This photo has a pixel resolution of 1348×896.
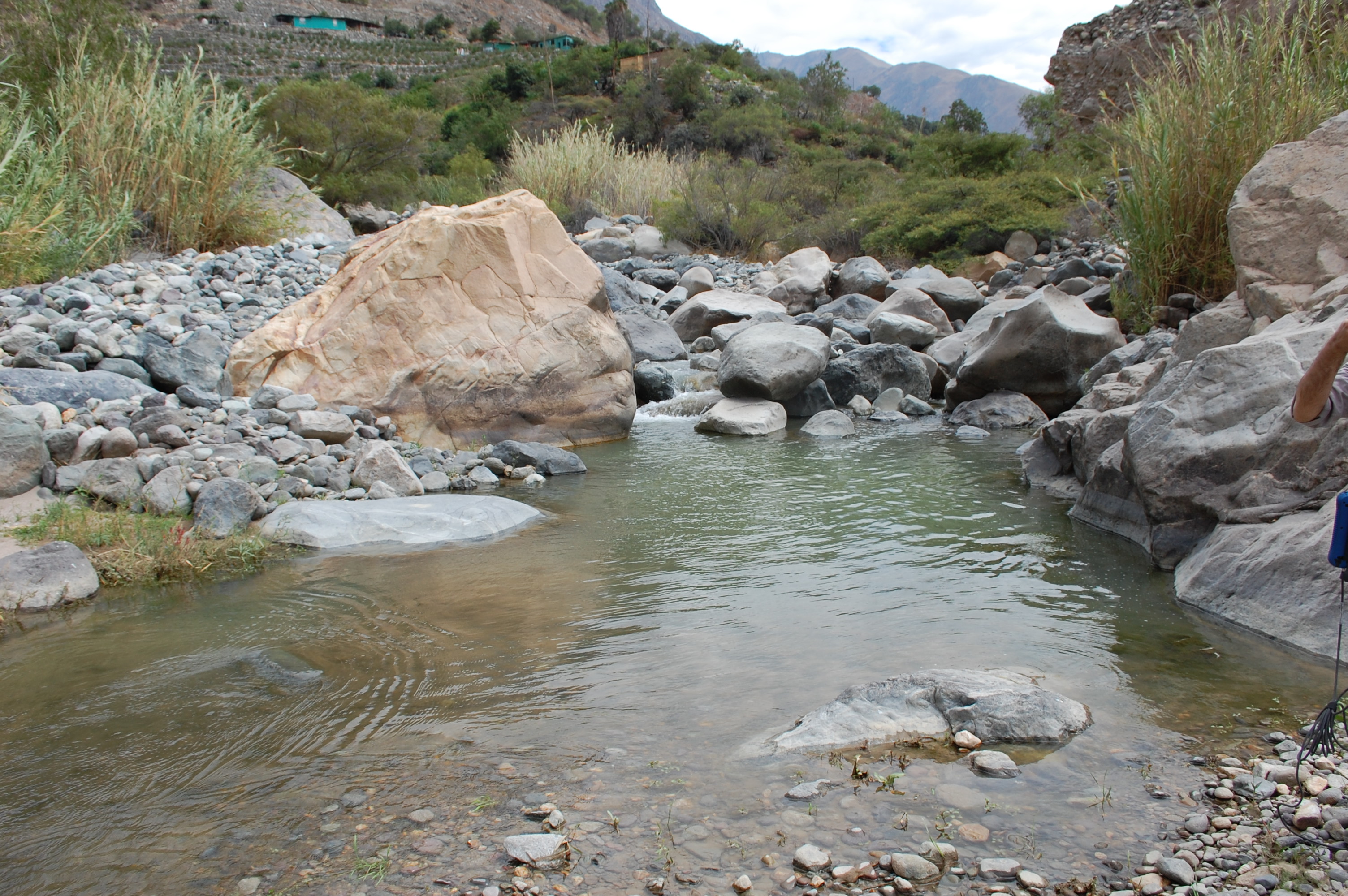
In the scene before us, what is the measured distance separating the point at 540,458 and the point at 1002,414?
4.63 metres

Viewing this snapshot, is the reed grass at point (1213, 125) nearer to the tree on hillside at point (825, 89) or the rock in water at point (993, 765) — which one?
the rock in water at point (993, 765)

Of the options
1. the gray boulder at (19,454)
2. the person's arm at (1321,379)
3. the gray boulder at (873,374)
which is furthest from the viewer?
the gray boulder at (873,374)

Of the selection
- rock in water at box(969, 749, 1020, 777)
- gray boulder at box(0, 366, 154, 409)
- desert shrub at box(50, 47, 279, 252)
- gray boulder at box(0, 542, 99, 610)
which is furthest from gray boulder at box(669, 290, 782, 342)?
rock in water at box(969, 749, 1020, 777)

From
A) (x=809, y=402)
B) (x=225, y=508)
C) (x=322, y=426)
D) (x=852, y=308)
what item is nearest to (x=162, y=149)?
(x=322, y=426)

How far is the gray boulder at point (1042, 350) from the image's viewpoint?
8.07 metres

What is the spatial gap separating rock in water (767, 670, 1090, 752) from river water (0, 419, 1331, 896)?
0.09 m

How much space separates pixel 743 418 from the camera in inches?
336

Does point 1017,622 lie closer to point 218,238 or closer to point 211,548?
point 211,548

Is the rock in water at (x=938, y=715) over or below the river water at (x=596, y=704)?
over

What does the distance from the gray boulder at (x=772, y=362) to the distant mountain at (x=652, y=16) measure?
32.5 metres

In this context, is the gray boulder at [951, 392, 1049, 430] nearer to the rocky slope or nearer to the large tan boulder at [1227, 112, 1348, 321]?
the large tan boulder at [1227, 112, 1348, 321]

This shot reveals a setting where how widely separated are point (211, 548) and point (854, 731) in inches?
136

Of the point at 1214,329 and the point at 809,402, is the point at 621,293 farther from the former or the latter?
the point at 1214,329

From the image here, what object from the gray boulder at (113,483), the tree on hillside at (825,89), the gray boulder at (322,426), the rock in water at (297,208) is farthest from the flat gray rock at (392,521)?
the tree on hillside at (825,89)
